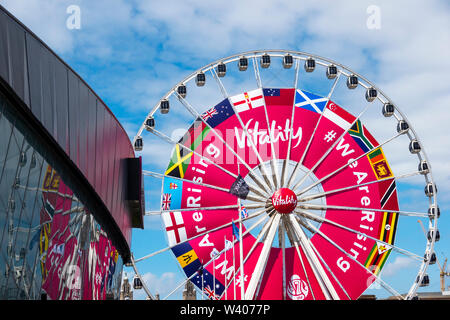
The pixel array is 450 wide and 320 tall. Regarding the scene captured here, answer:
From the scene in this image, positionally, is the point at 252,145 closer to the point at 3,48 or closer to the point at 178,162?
the point at 178,162

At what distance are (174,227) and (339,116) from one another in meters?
10.5

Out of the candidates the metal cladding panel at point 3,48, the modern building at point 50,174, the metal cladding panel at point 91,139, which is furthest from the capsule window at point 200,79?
the metal cladding panel at point 3,48

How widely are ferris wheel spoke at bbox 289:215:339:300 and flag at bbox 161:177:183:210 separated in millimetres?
5718

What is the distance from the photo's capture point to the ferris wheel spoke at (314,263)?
3164 centimetres

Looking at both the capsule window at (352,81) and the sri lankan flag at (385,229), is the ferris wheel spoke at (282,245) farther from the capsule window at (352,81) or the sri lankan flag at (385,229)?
the capsule window at (352,81)

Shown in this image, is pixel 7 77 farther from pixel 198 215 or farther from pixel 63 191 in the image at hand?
pixel 198 215

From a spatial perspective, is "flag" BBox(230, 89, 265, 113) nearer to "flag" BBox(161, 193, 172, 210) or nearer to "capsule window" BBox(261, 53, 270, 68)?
"capsule window" BBox(261, 53, 270, 68)

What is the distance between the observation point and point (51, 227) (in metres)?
15.2

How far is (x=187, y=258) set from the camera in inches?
1276

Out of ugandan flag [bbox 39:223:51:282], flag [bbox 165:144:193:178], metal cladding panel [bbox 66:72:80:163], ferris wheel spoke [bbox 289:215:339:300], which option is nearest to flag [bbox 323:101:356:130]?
ferris wheel spoke [bbox 289:215:339:300]

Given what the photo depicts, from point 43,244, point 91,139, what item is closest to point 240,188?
point 91,139

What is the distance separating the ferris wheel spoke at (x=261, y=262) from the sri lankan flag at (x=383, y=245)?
497 cm

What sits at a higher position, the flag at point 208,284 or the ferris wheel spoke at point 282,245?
the ferris wheel spoke at point 282,245
